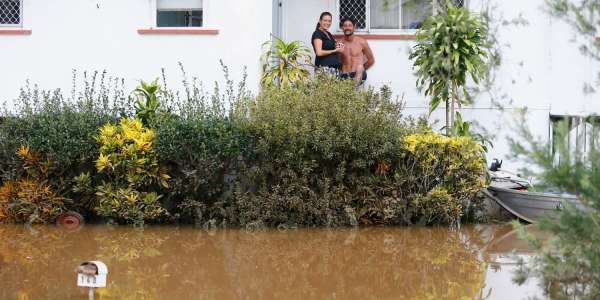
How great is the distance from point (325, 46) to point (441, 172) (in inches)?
124

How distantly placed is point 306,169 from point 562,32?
5199 mm

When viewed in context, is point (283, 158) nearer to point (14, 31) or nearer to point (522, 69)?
point (522, 69)

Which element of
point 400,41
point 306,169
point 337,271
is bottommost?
point 337,271

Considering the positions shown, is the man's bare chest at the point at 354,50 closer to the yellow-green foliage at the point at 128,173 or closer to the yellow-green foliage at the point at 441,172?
the yellow-green foliage at the point at 441,172

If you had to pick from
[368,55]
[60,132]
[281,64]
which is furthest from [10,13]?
[368,55]

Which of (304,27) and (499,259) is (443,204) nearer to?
(499,259)

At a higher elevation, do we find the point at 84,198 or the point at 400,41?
the point at 400,41

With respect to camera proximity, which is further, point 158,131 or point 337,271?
point 158,131

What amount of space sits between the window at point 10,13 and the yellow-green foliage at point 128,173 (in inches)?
139

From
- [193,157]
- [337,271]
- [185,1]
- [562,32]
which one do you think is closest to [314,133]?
[193,157]

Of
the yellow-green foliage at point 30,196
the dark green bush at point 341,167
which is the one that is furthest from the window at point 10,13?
the dark green bush at point 341,167

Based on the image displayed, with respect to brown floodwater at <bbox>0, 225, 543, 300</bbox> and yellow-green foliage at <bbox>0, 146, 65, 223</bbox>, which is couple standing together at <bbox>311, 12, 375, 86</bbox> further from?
yellow-green foliage at <bbox>0, 146, 65, 223</bbox>

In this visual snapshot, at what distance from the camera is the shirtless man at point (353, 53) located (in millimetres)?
15281

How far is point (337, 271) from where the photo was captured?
10453mm
